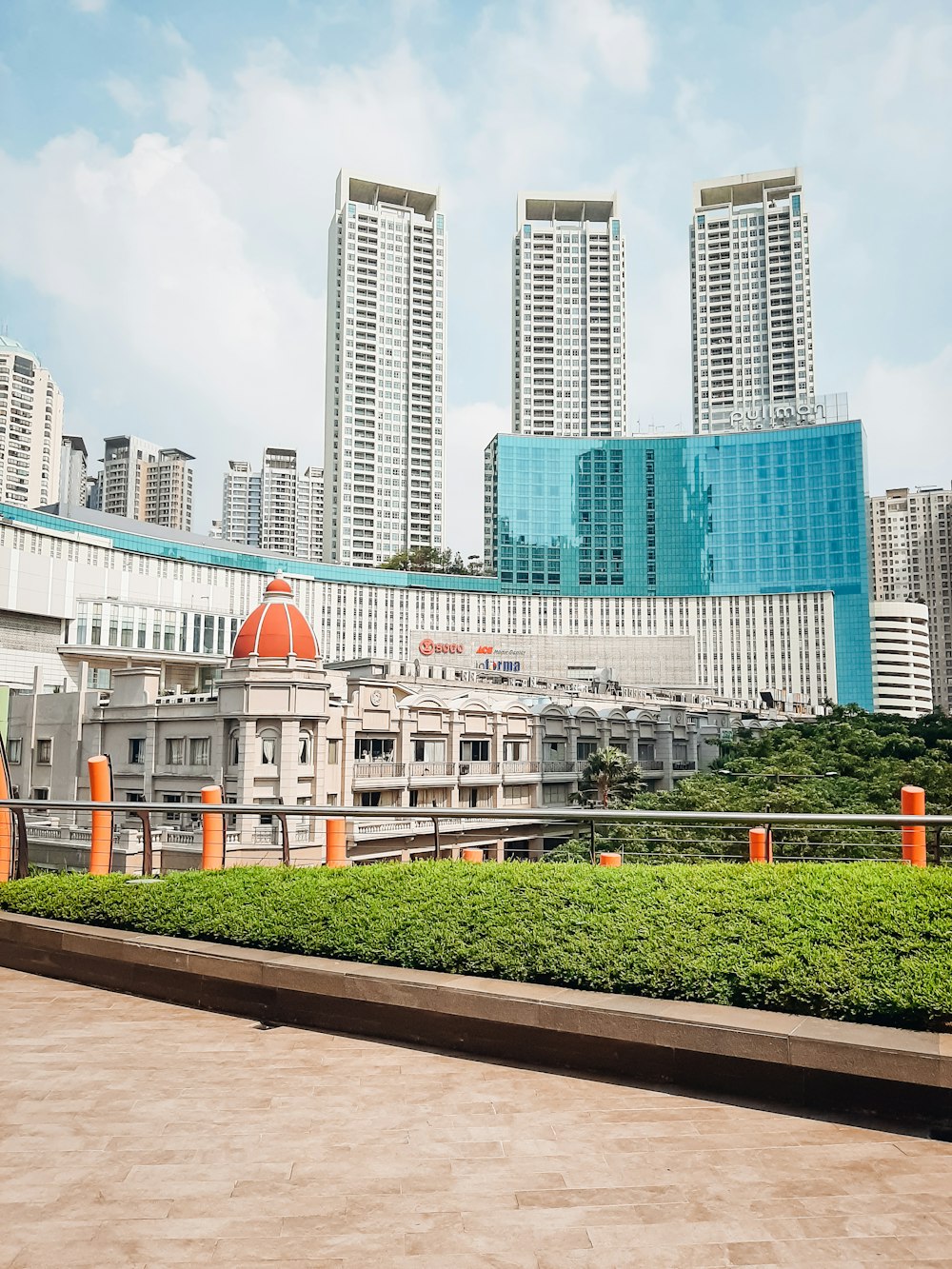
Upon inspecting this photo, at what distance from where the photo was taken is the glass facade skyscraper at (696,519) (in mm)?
135375

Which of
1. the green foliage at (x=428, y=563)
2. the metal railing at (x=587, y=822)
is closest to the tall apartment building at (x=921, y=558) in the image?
the green foliage at (x=428, y=563)

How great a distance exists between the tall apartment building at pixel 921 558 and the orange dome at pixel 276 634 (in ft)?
499

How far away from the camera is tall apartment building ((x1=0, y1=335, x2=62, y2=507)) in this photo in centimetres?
15138

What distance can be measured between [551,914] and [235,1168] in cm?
300

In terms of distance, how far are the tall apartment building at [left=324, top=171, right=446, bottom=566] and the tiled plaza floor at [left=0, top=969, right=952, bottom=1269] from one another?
489 ft

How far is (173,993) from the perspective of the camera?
27.3 feet

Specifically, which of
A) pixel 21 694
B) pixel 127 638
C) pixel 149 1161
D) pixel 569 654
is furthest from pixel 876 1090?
pixel 569 654

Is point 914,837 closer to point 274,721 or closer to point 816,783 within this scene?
point 816,783

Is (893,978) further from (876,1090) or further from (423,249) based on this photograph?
(423,249)

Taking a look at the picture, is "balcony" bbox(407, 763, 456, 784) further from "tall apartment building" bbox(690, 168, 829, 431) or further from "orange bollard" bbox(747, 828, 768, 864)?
"tall apartment building" bbox(690, 168, 829, 431)

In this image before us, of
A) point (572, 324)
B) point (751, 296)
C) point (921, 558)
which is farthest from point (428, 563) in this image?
point (921, 558)

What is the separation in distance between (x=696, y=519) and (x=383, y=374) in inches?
2132

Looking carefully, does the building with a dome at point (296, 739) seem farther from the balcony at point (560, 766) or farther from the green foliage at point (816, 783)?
the green foliage at point (816, 783)

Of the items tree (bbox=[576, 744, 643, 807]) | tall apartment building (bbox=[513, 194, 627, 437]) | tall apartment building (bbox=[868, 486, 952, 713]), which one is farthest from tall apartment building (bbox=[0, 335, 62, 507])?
tall apartment building (bbox=[868, 486, 952, 713])
